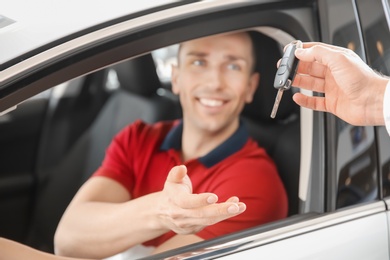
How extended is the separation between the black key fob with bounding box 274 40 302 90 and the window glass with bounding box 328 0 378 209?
0.69ft

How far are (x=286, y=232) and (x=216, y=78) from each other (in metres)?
0.68

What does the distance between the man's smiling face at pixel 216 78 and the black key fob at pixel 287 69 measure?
616 mm

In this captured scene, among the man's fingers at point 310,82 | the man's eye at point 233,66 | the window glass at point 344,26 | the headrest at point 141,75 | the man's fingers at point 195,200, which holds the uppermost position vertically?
the headrest at point 141,75

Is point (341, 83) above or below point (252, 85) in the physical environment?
below

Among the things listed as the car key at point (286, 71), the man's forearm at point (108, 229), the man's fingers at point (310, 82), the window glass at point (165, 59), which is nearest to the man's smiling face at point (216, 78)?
the man's forearm at point (108, 229)

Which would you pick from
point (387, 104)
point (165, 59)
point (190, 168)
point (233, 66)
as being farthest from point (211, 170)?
point (165, 59)

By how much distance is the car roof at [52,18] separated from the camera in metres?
1.42

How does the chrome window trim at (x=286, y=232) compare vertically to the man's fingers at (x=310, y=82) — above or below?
below

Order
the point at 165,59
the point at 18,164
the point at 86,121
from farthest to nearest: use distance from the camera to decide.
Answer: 1. the point at 165,59
2. the point at 86,121
3. the point at 18,164

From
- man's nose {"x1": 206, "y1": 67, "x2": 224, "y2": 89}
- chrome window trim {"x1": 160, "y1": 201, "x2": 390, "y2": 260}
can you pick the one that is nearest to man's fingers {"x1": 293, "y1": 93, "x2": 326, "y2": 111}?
chrome window trim {"x1": 160, "y1": 201, "x2": 390, "y2": 260}

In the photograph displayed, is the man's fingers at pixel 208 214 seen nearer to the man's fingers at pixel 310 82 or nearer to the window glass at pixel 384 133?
the man's fingers at pixel 310 82

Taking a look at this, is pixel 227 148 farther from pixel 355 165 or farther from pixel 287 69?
pixel 287 69

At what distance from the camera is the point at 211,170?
2.18 meters

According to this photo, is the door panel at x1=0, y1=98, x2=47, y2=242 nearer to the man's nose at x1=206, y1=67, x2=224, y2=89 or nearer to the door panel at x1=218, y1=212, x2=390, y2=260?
the man's nose at x1=206, y1=67, x2=224, y2=89
